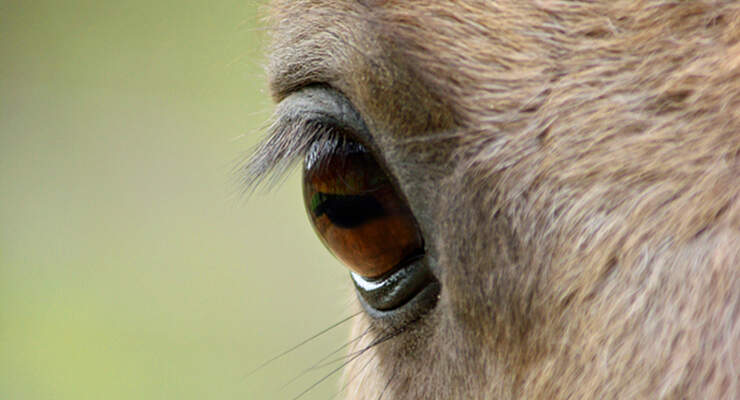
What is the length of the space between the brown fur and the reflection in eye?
7 cm

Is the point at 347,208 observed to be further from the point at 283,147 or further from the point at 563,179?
the point at 563,179

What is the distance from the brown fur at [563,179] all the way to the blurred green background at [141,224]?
5867 millimetres

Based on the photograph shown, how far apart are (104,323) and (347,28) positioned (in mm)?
7319

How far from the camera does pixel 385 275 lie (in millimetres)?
1771

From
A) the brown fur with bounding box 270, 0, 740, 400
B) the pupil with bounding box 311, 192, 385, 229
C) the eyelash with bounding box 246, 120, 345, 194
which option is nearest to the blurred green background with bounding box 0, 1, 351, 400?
the eyelash with bounding box 246, 120, 345, 194

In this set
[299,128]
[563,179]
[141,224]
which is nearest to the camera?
[563,179]

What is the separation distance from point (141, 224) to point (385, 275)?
7730mm

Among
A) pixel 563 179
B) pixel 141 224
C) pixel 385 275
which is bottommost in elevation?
pixel 141 224

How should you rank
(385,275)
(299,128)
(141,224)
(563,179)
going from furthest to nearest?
(141,224) → (299,128) → (385,275) → (563,179)

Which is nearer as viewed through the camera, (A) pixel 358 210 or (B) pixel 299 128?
(A) pixel 358 210

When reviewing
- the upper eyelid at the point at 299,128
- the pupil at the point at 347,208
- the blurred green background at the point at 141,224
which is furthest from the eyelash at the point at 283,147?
the blurred green background at the point at 141,224

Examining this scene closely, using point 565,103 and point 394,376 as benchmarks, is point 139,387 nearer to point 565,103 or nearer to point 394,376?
point 394,376

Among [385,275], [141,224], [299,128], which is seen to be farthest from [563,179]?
[141,224]

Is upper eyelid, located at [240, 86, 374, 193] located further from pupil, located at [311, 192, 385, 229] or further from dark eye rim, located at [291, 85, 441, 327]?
pupil, located at [311, 192, 385, 229]
